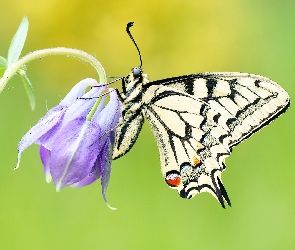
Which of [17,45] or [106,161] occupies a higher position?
[17,45]

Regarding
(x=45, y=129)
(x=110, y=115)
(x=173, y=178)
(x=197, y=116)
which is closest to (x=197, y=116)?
(x=197, y=116)

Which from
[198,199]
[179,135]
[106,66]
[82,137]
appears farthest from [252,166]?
[82,137]

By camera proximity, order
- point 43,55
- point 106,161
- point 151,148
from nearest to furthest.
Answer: point 43,55, point 106,161, point 151,148

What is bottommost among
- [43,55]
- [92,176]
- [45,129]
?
[92,176]

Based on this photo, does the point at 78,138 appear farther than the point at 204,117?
No

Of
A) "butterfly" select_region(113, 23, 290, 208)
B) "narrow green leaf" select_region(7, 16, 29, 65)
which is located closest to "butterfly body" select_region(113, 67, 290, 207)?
"butterfly" select_region(113, 23, 290, 208)

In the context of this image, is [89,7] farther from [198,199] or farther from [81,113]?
[81,113]

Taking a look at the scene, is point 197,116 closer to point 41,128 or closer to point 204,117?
point 204,117

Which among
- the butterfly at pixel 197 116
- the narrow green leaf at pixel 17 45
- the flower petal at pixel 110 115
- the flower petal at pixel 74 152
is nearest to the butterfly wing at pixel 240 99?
the butterfly at pixel 197 116
